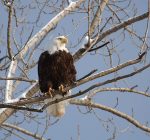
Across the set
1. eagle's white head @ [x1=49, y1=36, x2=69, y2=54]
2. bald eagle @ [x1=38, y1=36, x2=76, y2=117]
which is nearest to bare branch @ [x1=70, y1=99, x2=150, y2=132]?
bald eagle @ [x1=38, y1=36, x2=76, y2=117]

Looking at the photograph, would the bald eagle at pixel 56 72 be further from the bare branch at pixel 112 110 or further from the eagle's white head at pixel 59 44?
the bare branch at pixel 112 110

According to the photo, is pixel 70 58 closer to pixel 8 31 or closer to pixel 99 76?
pixel 8 31

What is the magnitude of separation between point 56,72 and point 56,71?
0.04 feet

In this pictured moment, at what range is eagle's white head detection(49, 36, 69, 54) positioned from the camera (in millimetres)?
5008

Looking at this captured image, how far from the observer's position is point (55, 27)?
19.7ft

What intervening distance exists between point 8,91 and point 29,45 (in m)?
0.73

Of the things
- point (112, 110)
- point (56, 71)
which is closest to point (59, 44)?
point (56, 71)

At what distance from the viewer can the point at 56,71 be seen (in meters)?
4.84

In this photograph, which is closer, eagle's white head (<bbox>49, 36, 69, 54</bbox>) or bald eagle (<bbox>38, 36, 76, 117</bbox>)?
bald eagle (<bbox>38, 36, 76, 117</bbox>)

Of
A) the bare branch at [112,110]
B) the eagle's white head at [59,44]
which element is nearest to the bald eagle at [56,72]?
the eagle's white head at [59,44]

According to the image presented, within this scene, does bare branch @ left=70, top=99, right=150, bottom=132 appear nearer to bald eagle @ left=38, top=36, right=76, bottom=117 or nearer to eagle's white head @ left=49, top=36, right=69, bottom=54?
bald eagle @ left=38, top=36, right=76, bottom=117

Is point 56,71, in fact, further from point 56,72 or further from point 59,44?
point 59,44

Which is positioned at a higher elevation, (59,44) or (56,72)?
(59,44)

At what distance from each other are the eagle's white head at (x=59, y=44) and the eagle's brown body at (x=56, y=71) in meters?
0.07
